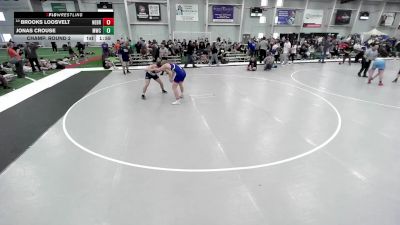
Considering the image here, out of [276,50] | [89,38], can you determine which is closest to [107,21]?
[89,38]

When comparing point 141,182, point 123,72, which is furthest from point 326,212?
point 123,72

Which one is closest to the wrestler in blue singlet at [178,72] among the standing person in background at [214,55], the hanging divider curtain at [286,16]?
the standing person in background at [214,55]

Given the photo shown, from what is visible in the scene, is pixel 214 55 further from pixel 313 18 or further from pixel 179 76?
pixel 313 18

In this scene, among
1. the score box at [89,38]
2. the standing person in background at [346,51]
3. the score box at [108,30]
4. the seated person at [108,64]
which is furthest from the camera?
the standing person in background at [346,51]

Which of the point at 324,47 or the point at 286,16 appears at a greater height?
the point at 286,16

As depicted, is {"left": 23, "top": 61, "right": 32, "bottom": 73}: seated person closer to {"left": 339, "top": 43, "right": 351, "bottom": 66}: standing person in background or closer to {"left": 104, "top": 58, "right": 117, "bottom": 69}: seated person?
{"left": 104, "top": 58, "right": 117, "bottom": 69}: seated person

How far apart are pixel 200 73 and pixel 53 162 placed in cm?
971

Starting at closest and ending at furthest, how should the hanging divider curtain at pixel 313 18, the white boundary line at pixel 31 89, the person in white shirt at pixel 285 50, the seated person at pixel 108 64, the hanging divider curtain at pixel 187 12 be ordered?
1. the white boundary line at pixel 31 89
2. the seated person at pixel 108 64
3. the person in white shirt at pixel 285 50
4. the hanging divider curtain at pixel 187 12
5. the hanging divider curtain at pixel 313 18

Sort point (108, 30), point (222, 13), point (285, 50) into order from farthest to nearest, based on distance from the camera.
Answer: point (222, 13)
point (285, 50)
point (108, 30)

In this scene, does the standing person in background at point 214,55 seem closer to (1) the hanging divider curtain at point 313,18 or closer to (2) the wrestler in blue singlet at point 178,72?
(2) the wrestler in blue singlet at point 178,72
